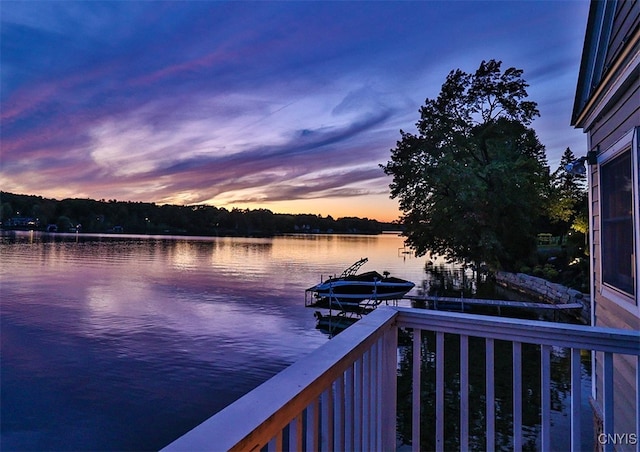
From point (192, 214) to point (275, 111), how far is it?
83827mm

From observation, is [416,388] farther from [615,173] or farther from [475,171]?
[475,171]

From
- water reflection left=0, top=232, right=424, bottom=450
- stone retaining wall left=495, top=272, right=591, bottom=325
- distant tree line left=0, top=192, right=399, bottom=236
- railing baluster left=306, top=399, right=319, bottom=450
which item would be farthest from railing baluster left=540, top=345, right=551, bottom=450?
distant tree line left=0, top=192, right=399, bottom=236

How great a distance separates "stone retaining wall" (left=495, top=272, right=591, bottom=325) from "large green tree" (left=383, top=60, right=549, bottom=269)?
111 cm

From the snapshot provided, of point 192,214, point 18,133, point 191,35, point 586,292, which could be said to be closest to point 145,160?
point 18,133

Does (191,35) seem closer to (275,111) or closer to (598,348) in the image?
(275,111)

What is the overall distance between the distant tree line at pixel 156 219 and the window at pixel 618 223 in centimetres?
7222

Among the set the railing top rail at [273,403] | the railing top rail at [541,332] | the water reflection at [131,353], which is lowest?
the water reflection at [131,353]

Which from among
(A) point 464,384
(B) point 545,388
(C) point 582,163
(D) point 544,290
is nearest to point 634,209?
(C) point 582,163

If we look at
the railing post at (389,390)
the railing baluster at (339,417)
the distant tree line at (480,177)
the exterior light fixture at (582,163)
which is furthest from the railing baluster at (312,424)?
the distant tree line at (480,177)

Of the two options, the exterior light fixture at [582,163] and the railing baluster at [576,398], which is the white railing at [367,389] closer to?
the railing baluster at [576,398]

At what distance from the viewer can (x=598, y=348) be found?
4.91ft

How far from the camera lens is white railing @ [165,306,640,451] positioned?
72cm

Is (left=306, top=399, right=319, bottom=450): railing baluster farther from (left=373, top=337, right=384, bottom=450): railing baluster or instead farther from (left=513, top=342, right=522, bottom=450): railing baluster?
(left=513, top=342, right=522, bottom=450): railing baluster

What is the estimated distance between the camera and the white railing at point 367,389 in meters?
0.72
